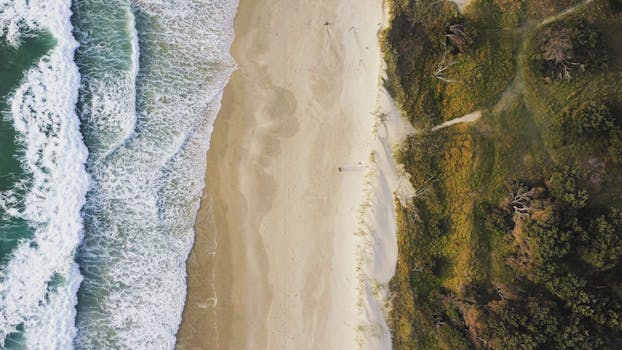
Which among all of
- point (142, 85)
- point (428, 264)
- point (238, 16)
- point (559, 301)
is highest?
point (238, 16)

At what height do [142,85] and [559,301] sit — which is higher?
[142,85]

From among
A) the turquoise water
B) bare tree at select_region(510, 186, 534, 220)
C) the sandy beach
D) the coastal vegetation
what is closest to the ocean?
the turquoise water

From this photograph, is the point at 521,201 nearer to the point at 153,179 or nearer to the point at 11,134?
the point at 153,179

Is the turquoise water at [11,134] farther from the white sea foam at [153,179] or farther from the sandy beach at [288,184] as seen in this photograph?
the sandy beach at [288,184]

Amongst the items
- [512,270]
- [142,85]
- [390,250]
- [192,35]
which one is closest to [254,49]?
[192,35]

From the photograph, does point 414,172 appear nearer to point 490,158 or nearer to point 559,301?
point 490,158

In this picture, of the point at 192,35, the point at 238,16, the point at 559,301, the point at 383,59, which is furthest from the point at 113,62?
the point at 559,301
